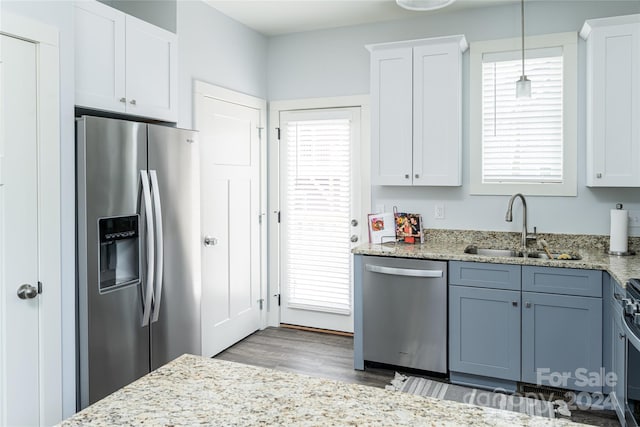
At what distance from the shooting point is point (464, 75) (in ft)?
12.4

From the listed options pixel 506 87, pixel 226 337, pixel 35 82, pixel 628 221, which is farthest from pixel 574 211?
pixel 35 82

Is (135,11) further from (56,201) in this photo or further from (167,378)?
(167,378)

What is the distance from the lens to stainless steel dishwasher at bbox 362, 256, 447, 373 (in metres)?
3.29

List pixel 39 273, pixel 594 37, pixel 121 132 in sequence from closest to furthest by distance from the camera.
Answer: pixel 39 273, pixel 121 132, pixel 594 37

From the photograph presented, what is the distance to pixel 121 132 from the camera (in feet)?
8.37

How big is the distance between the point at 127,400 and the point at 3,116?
1546 millimetres

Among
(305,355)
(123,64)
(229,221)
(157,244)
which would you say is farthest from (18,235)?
(305,355)

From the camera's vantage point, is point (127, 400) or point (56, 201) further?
point (56, 201)

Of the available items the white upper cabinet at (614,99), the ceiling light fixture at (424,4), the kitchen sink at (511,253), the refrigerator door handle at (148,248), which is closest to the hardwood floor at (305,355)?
the kitchen sink at (511,253)

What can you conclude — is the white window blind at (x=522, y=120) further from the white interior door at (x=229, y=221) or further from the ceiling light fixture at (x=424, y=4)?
the white interior door at (x=229, y=221)

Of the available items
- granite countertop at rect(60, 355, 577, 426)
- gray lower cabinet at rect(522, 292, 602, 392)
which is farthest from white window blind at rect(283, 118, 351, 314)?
granite countertop at rect(60, 355, 577, 426)

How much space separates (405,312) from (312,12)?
249 centimetres

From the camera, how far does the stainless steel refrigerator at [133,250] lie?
7.88 feet

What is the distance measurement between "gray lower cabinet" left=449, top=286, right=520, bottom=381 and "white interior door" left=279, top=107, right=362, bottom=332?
4.04 ft
